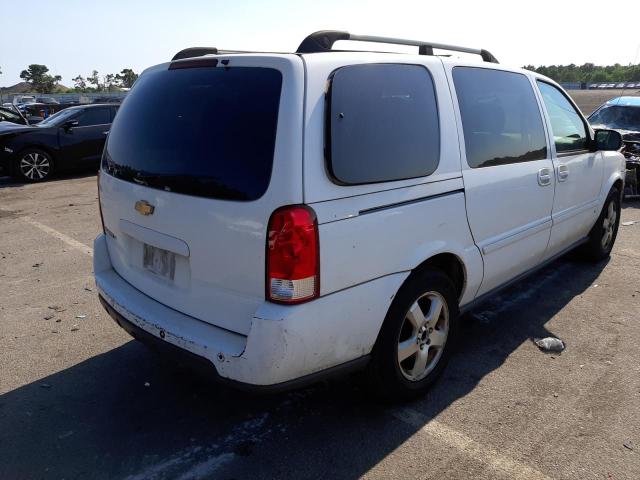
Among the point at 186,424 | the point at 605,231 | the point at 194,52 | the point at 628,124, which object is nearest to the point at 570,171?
the point at 605,231

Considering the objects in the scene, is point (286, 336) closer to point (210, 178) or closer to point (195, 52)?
point (210, 178)

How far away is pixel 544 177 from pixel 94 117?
1063 cm

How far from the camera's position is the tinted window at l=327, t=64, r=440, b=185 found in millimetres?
2422

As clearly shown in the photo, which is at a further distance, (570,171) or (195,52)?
(570,171)

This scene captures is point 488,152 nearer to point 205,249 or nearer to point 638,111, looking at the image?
point 205,249

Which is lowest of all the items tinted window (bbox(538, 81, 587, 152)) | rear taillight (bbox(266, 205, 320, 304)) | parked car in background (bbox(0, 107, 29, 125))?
parked car in background (bbox(0, 107, 29, 125))

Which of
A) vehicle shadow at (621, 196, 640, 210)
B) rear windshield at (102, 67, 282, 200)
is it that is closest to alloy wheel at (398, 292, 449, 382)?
rear windshield at (102, 67, 282, 200)

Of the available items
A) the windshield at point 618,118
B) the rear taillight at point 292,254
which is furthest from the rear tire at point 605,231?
the windshield at point 618,118

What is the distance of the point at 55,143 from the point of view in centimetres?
1117

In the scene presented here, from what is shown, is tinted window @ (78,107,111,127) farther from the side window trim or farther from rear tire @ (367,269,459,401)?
rear tire @ (367,269,459,401)

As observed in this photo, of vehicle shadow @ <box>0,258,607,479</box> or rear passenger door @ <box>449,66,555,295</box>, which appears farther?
rear passenger door @ <box>449,66,555,295</box>

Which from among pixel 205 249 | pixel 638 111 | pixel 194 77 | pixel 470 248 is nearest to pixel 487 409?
pixel 470 248

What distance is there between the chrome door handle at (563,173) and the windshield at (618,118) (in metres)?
6.33

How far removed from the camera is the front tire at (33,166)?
10.8 meters
